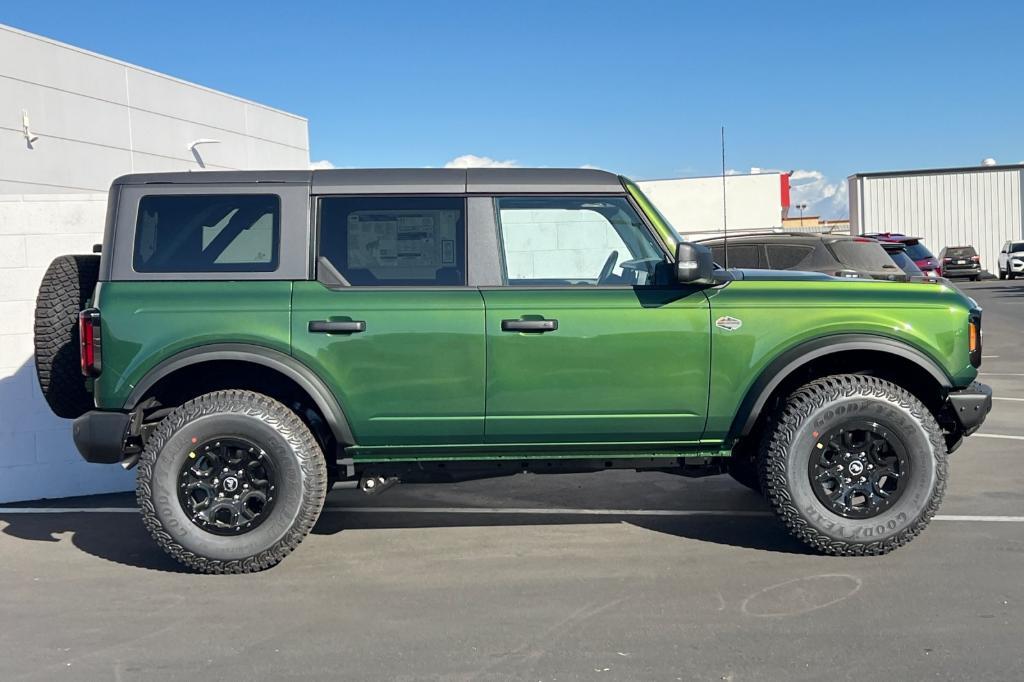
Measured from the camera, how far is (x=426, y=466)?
555 cm

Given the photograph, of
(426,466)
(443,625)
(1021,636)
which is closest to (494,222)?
(426,466)

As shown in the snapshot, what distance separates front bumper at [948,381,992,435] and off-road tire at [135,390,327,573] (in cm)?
327

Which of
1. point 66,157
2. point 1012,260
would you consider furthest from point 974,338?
point 1012,260

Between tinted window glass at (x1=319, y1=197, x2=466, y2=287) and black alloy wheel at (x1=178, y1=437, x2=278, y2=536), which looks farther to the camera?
tinted window glass at (x1=319, y1=197, x2=466, y2=287)

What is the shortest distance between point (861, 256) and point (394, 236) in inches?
327

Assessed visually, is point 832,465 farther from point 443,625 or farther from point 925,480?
point 443,625

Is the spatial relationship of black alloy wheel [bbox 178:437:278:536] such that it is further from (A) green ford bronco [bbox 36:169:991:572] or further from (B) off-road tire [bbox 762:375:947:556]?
(B) off-road tire [bbox 762:375:947:556]

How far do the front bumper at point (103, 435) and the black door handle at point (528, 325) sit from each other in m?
1.94

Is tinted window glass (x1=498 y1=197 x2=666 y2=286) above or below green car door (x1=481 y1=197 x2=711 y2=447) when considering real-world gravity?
above

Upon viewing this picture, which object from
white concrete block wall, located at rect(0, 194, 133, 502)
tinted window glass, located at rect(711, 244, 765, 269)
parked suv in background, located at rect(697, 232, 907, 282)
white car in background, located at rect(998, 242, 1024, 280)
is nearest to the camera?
white concrete block wall, located at rect(0, 194, 133, 502)

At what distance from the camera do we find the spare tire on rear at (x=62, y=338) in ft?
17.9

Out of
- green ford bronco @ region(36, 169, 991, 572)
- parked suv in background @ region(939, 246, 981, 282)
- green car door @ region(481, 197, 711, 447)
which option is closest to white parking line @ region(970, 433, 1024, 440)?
green ford bronco @ region(36, 169, 991, 572)

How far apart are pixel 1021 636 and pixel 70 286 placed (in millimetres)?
4802

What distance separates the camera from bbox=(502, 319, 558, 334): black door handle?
5.26 m
